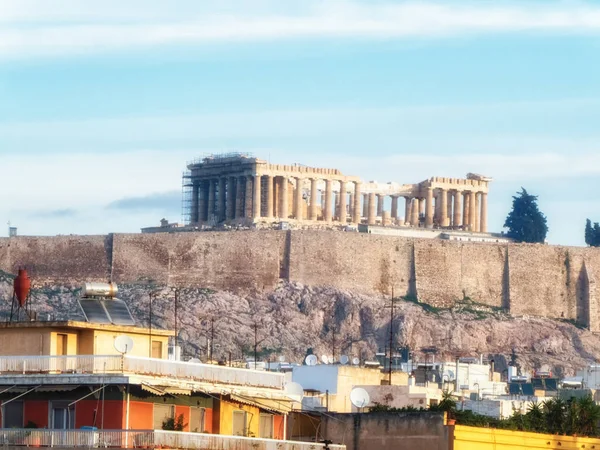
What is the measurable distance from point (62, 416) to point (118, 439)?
76.5 inches

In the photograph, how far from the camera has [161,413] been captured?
38688mm

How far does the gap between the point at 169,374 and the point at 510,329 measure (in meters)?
73.3

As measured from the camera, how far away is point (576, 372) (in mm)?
101312

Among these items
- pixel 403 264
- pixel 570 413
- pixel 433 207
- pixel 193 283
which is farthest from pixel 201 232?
pixel 570 413

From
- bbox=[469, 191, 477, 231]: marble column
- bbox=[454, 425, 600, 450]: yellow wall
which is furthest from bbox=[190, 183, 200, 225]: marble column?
bbox=[454, 425, 600, 450]: yellow wall

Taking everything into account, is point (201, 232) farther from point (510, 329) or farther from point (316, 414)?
point (316, 414)

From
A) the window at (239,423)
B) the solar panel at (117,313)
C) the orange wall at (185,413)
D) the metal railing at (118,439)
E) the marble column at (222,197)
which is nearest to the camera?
the metal railing at (118,439)

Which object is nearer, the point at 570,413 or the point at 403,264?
the point at 570,413

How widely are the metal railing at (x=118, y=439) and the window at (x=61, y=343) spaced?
220 cm

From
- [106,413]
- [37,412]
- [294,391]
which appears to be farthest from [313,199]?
[106,413]

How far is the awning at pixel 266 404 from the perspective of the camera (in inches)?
1588

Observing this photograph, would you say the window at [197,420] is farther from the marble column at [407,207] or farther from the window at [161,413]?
the marble column at [407,207]

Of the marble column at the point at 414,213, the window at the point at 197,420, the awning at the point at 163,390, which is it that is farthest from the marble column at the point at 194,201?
the awning at the point at 163,390

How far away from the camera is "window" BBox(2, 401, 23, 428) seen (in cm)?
3841
